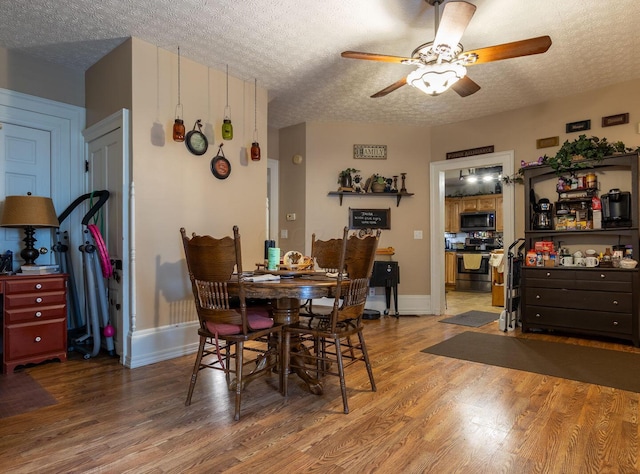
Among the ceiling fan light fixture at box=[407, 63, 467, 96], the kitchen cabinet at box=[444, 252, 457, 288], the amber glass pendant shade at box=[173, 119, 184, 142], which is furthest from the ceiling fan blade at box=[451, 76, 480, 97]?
the kitchen cabinet at box=[444, 252, 457, 288]

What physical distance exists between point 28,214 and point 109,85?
50.6 inches

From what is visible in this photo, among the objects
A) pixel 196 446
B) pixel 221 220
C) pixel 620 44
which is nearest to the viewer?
pixel 196 446

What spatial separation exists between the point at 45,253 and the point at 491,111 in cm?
512

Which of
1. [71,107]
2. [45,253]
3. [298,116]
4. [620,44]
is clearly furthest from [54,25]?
[620,44]

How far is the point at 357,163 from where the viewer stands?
5410 millimetres

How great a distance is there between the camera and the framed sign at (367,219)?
5371 millimetres

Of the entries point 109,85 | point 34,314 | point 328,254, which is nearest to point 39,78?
point 109,85

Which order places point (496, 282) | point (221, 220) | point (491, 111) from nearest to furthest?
1. point (221, 220)
2. point (491, 111)
3. point (496, 282)

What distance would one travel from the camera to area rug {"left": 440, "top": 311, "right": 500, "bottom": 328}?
4.76m

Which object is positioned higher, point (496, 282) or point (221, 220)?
point (221, 220)

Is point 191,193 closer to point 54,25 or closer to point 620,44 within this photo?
point 54,25

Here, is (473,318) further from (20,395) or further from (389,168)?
(20,395)

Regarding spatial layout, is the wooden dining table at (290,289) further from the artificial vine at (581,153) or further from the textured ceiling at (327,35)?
the artificial vine at (581,153)

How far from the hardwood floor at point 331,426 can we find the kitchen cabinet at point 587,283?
1.55 m
